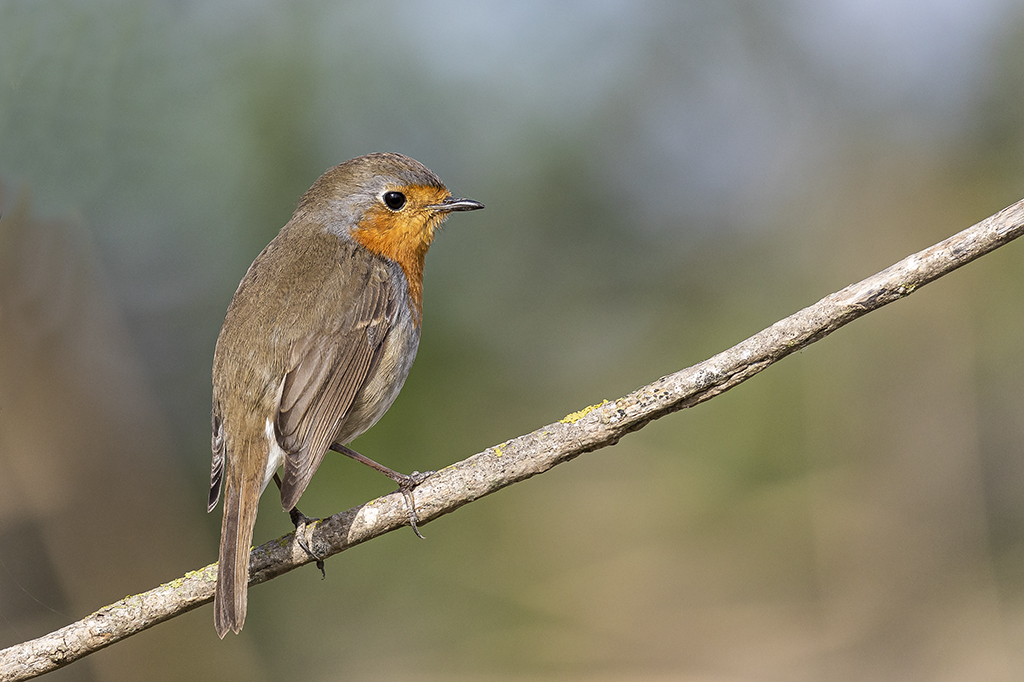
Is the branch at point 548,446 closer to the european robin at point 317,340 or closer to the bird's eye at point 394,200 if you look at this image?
the european robin at point 317,340

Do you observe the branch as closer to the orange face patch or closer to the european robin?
the european robin

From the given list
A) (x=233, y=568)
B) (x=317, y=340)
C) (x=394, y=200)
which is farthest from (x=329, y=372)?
(x=394, y=200)

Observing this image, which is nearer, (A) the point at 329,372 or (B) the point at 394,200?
(A) the point at 329,372

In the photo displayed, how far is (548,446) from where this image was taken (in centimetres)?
247

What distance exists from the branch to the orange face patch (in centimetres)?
99

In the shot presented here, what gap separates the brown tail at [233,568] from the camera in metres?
2.38

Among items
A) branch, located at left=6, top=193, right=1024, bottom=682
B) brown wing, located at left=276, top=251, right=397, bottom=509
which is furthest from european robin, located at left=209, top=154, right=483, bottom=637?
branch, located at left=6, top=193, right=1024, bottom=682

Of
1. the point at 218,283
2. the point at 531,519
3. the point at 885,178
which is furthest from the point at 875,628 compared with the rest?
the point at 218,283

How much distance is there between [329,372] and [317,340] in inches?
4.8

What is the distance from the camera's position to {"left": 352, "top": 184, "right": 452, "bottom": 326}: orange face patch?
11.0ft

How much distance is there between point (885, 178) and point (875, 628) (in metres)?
4.47

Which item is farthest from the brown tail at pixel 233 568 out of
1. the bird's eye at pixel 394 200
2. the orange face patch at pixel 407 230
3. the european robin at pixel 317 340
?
the bird's eye at pixel 394 200

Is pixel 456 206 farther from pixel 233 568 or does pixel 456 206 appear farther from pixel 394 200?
pixel 233 568

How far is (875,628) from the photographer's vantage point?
6348 mm
